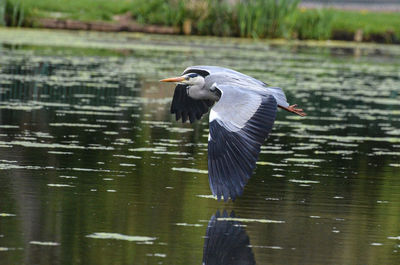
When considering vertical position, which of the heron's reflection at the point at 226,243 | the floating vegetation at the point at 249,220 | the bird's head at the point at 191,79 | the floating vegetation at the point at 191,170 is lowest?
the floating vegetation at the point at 191,170

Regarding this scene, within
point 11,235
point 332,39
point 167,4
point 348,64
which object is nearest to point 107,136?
point 11,235

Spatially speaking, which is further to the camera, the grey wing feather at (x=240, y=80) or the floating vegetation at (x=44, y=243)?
the grey wing feather at (x=240, y=80)

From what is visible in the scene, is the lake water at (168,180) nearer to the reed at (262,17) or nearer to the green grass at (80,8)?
the reed at (262,17)

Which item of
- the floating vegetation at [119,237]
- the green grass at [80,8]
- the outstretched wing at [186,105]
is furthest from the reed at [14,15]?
the floating vegetation at [119,237]

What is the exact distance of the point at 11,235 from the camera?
642cm

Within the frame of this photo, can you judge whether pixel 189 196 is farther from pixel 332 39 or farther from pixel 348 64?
pixel 332 39

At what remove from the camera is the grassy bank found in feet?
109

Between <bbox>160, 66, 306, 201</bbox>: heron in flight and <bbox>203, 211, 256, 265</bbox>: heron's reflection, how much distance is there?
20cm

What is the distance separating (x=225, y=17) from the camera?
1346 inches

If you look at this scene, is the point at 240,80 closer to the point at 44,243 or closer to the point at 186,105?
the point at 186,105

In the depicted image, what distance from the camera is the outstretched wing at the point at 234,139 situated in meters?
7.40

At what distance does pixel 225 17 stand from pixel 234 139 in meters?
26.8

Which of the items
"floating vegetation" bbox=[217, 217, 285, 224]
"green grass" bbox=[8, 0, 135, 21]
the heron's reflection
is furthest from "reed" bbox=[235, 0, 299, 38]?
the heron's reflection

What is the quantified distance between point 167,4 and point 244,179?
27395mm
